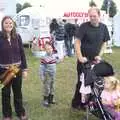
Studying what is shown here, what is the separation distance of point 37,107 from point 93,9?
223 cm

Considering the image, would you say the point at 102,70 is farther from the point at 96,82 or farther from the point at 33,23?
the point at 33,23

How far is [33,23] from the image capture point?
76.3 ft

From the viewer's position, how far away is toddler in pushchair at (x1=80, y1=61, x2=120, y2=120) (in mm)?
6984

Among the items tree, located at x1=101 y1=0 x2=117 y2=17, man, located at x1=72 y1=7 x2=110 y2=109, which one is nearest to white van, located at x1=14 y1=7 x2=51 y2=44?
tree, located at x1=101 y1=0 x2=117 y2=17

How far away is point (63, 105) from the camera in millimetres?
Answer: 8898

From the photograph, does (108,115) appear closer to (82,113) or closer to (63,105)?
(82,113)

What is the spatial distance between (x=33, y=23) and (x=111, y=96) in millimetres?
16524

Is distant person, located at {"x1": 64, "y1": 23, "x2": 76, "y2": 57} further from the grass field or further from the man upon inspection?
the man

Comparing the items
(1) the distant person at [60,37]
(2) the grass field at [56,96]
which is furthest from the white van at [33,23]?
(2) the grass field at [56,96]

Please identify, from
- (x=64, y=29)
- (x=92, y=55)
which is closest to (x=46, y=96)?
(x=92, y=55)

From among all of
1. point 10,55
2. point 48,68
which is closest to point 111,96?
point 10,55

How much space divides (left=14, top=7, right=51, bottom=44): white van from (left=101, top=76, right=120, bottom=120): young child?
13.4 metres

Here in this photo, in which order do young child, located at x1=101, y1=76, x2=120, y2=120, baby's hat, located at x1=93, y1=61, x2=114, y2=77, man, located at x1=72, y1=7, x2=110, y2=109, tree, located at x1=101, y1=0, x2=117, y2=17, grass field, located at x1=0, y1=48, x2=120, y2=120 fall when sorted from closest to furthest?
young child, located at x1=101, y1=76, x2=120, y2=120, baby's hat, located at x1=93, y1=61, x2=114, y2=77, man, located at x1=72, y1=7, x2=110, y2=109, grass field, located at x1=0, y1=48, x2=120, y2=120, tree, located at x1=101, y1=0, x2=117, y2=17

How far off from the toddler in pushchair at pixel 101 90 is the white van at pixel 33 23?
13129 millimetres
